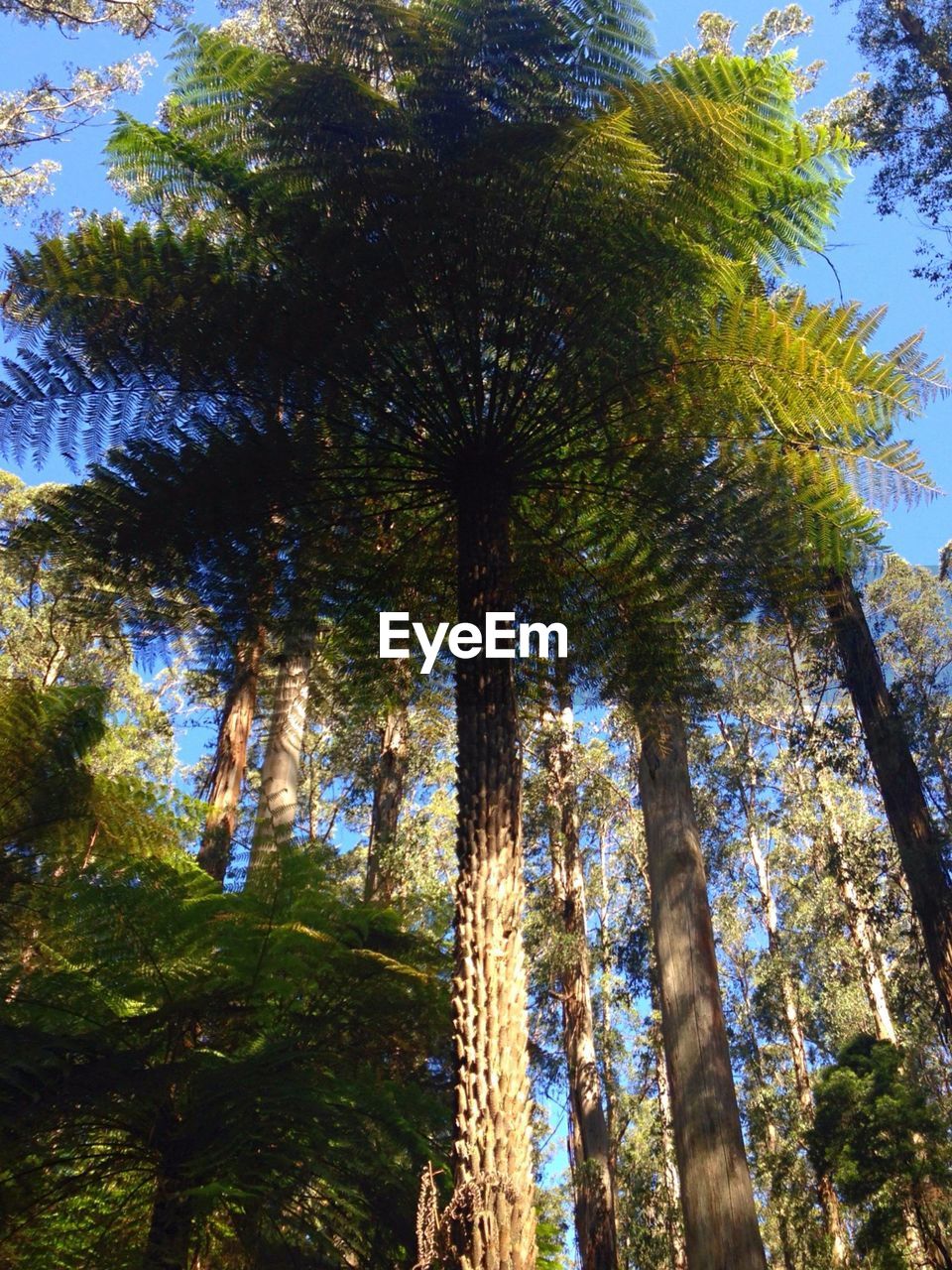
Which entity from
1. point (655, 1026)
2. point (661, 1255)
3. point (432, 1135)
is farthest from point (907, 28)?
point (661, 1255)

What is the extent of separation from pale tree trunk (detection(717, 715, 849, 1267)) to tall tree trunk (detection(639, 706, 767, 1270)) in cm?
960

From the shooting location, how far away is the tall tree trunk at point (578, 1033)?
35.5 feet

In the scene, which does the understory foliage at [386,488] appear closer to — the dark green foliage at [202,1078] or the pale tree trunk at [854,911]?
the dark green foliage at [202,1078]

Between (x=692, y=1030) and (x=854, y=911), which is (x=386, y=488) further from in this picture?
(x=854, y=911)

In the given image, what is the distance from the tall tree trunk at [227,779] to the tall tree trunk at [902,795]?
4.44 m

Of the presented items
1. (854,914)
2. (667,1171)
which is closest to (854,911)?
(854,914)

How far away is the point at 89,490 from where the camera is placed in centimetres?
308

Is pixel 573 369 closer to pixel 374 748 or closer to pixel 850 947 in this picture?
pixel 374 748

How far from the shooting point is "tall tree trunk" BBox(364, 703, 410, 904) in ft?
33.8

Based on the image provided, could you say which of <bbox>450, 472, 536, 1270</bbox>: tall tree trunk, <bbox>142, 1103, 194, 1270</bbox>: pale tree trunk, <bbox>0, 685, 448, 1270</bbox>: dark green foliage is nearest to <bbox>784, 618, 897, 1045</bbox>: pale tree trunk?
<bbox>0, 685, 448, 1270</bbox>: dark green foliage

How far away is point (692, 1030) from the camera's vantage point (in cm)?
568

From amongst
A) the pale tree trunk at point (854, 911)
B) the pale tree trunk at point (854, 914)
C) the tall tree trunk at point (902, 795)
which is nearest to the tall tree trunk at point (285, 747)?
the tall tree trunk at point (902, 795)

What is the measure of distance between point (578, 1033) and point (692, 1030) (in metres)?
7.39

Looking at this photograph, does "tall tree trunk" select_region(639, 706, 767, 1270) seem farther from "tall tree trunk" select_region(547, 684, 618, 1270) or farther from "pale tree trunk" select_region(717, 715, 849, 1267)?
"pale tree trunk" select_region(717, 715, 849, 1267)
